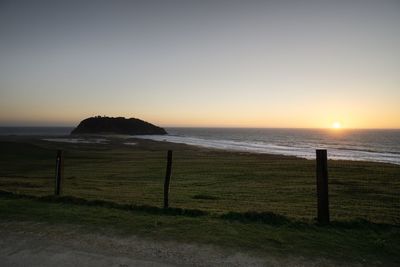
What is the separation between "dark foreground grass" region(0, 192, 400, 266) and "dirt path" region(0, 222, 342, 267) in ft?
1.24

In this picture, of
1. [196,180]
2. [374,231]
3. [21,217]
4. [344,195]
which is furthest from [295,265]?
[196,180]

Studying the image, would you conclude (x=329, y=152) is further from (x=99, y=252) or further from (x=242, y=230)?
(x=99, y=252)

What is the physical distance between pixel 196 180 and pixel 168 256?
17.8 meters

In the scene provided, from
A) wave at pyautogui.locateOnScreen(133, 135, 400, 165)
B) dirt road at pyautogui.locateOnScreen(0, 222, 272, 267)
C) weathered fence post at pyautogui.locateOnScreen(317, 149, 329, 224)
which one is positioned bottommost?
wave at pyautogui.locateOnScreen(133, 135, 400, 165)

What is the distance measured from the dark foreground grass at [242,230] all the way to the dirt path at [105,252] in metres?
0.38

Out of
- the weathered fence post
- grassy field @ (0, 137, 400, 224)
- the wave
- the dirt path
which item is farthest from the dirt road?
the wave

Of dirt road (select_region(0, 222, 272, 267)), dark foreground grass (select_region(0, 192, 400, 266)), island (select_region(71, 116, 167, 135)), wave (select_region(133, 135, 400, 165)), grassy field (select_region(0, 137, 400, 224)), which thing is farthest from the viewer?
island (select_region(71, 116, 167, 135))

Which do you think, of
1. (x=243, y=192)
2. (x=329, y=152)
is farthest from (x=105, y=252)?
(x=329, y=152)

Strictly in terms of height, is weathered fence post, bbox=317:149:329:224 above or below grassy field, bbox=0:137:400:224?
above

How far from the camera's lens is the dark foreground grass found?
6500 mm

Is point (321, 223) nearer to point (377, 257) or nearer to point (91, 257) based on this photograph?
point (377, 257)

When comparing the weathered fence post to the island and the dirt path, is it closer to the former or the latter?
the dirt path

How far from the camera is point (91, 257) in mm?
6000

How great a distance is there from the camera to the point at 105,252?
627 centimetres
